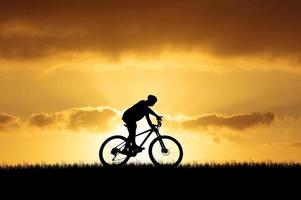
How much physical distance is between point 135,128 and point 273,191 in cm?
617

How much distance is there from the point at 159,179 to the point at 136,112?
332 centimetres

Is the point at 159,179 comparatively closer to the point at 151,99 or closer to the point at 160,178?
the point at 160,178

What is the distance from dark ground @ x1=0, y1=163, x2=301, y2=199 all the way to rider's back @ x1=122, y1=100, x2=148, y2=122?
1.69 meters

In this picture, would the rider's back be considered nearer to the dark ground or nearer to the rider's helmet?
the rider's helmet

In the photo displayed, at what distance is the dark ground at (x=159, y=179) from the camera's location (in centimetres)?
1950

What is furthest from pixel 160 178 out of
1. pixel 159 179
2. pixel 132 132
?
pixel 132 132

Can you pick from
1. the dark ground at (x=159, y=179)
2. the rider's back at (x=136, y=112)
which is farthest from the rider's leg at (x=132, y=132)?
the dark ground at (x=159, y=179)

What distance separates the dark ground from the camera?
64.0 ft

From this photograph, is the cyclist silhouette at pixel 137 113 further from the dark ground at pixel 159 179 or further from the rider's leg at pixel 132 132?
the dark ground at pixel 159 179

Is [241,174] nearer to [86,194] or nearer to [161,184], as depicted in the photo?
[161,184]

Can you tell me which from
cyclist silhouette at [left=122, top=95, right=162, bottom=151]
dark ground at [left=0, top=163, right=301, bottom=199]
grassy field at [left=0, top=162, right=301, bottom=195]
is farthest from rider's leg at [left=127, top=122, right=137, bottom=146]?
dark ground at [left=0, top=163, right=301, bottom=199]

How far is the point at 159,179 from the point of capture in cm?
2083

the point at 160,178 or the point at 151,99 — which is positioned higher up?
the point at 151,99

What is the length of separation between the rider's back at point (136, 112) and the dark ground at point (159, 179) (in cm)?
169
